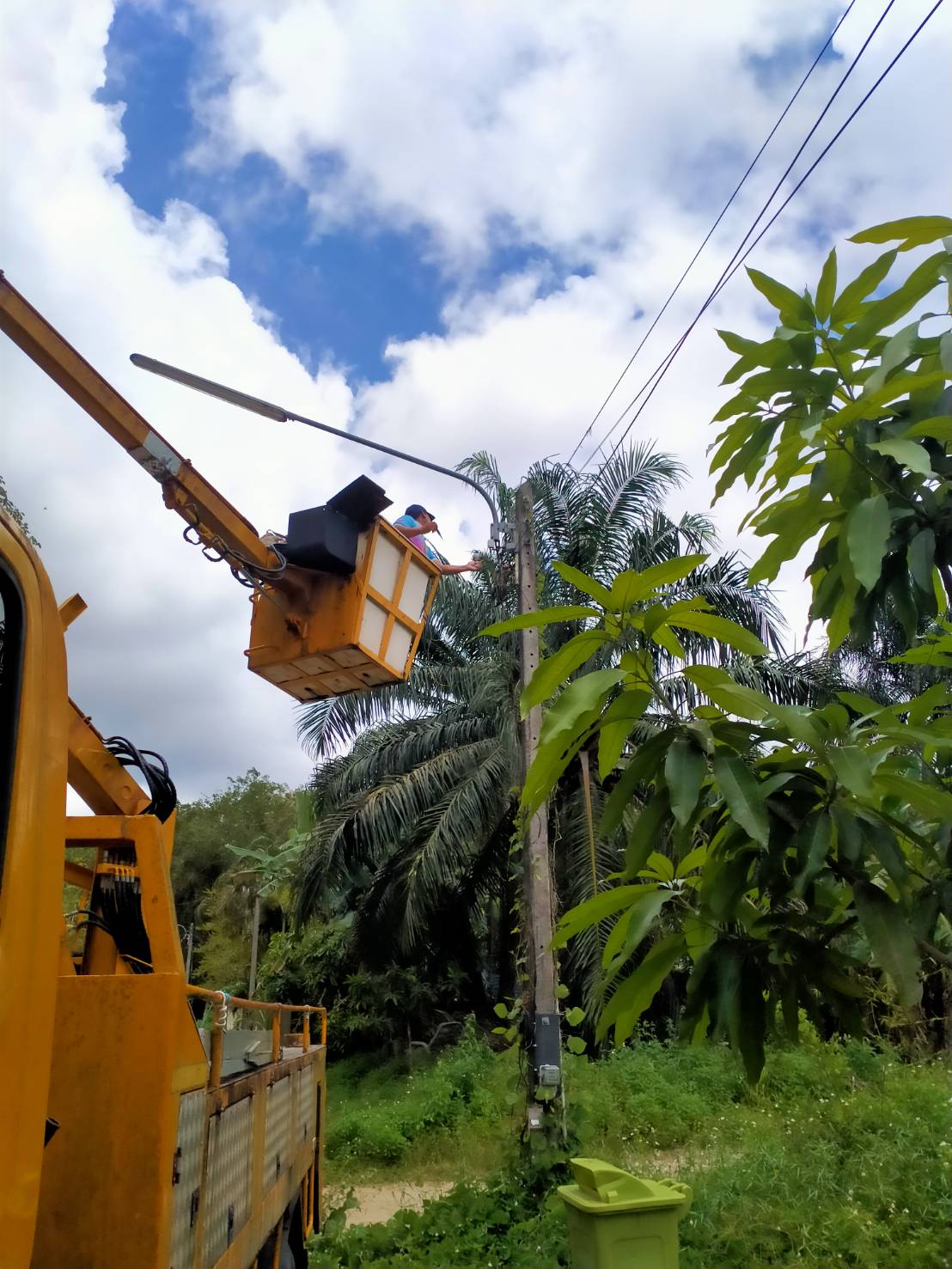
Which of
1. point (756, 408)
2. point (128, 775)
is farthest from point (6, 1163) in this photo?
point (756, 408)

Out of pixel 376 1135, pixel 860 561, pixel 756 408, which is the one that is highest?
pixel 756 408

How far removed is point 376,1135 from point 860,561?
11.7m

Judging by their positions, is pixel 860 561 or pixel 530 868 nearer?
pixel 860 561

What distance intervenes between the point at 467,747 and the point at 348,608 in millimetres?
9874

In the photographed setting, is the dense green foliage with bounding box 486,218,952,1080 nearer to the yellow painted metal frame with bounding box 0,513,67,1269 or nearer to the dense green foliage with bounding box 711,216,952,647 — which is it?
the dense green foliage with bounding box 711,216,952,647

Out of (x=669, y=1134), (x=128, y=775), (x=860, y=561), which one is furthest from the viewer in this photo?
(x=669, y=1134)

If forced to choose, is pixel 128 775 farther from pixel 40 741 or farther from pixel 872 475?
pixel 872 475

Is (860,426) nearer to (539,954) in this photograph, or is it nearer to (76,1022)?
(76,1022)

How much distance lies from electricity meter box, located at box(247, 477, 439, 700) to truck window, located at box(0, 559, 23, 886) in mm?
2558

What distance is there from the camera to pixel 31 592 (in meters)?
2.19

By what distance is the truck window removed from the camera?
77.9 inches

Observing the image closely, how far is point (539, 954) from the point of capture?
276 inches

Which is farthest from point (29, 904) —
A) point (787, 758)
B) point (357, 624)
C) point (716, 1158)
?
point (716, 1158)

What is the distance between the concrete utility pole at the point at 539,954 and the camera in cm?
682
